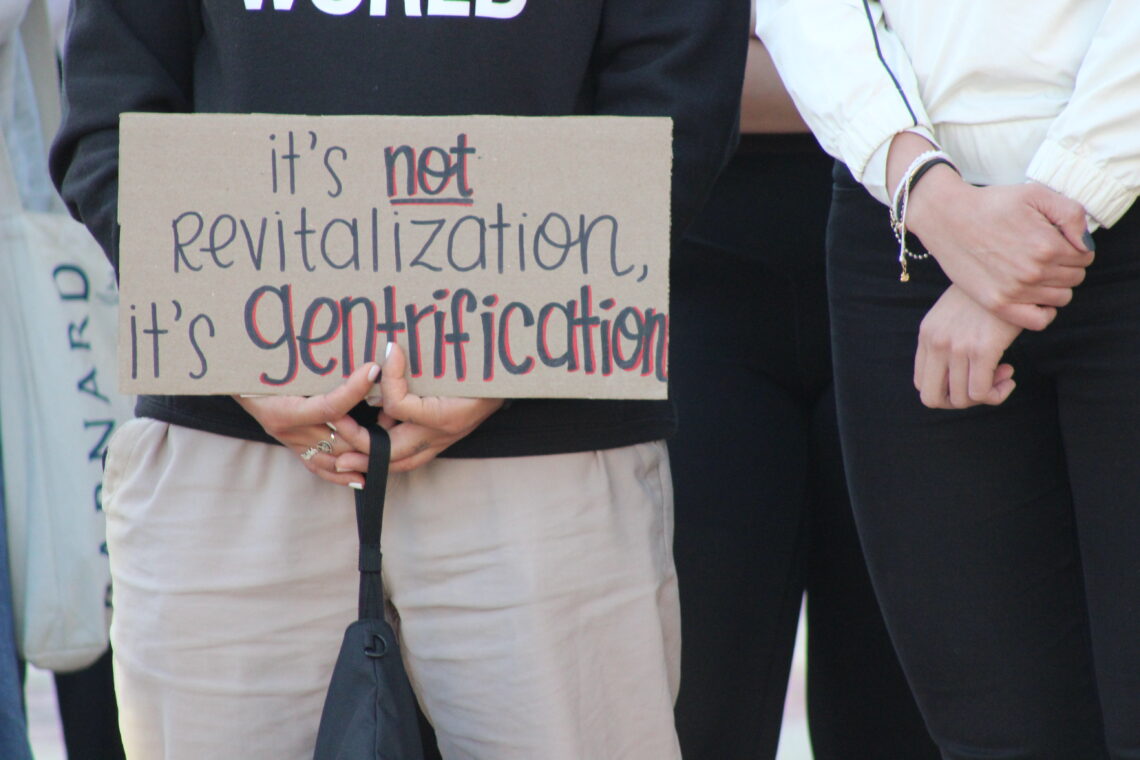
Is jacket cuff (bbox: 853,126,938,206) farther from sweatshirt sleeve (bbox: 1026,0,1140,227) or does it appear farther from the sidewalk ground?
the sidewalk ground

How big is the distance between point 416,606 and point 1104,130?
85 cm

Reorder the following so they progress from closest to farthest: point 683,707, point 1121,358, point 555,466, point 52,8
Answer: point 1121,358
point 555,466
point 683,707
point 52,8

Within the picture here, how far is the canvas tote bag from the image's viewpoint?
2.10 m

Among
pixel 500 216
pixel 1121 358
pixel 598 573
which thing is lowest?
pixel 598 573

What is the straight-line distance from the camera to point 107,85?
160 cm

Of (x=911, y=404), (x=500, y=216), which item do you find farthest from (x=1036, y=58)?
(x=500, y=216)

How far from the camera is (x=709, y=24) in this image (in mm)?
1616

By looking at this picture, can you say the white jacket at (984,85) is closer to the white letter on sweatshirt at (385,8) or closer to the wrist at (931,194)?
the wrist at (931,194)

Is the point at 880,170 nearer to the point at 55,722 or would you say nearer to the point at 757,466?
the point at 757,466

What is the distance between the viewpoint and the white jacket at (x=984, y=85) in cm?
138

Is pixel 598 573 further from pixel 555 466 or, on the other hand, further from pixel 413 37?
pixel 413 37

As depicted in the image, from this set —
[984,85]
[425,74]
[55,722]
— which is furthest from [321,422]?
[55,722]

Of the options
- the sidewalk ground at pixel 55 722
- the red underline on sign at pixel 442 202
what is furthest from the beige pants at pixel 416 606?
the sidewalk ground at pixel 55 722

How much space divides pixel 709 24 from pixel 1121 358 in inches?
22.7
